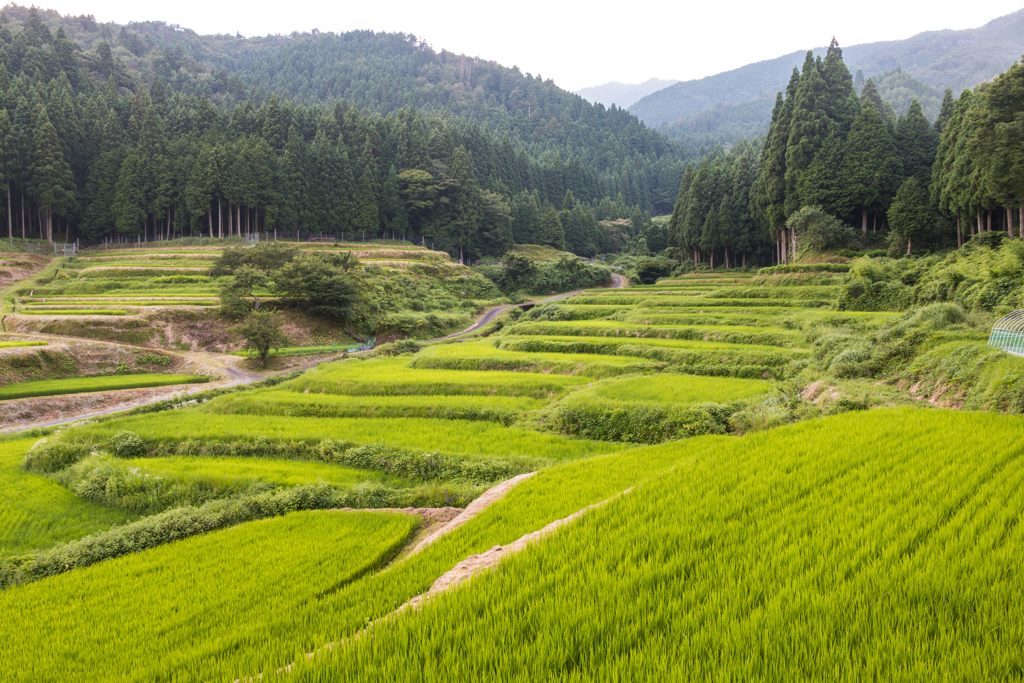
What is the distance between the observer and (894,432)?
791 cm

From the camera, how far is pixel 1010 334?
12422 mm

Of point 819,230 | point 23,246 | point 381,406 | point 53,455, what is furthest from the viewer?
point 23,246

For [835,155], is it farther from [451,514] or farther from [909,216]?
[451,514]

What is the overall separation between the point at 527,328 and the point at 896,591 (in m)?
28.5

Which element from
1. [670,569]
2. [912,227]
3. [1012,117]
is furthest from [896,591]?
[912,227]

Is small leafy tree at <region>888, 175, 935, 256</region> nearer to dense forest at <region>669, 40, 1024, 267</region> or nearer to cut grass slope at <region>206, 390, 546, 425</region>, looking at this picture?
dense forest at <region>669, 40, 1024, 267</region>

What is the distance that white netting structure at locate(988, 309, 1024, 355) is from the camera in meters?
12.0

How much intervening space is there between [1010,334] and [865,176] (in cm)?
3932

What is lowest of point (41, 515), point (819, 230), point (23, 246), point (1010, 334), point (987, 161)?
point (41, 515)

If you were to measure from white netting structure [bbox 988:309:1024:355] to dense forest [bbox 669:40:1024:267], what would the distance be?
23736 mm

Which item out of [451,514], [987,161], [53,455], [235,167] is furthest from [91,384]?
[987,161]

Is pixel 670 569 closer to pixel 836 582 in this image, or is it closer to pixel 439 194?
pixel 836 582

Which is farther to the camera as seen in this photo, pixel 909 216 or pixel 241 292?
pixel 909 216

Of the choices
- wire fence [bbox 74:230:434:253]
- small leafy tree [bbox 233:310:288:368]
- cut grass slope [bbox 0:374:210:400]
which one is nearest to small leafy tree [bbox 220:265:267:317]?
small leafy tree [bbox 233:310:288:368]
